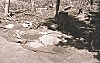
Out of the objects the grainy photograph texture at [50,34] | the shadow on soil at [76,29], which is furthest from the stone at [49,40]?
the shadow on soil at [76,29]

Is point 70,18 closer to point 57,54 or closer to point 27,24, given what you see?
point 27,24

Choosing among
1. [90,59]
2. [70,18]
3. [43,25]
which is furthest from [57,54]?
[70,18]

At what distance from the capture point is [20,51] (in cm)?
1008

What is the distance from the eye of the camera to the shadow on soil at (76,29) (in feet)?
36.8

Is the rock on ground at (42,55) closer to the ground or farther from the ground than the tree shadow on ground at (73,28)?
closer to the ground

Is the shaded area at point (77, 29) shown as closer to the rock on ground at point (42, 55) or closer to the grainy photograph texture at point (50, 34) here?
the grainy photograph texture at point (50, 34)

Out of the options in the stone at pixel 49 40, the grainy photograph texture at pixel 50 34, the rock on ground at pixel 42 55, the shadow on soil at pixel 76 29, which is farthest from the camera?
the shadow on soil at pixel 76 29

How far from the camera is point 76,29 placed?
13383 mm

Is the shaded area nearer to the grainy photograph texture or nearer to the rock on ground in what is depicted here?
the grainy photograph texture

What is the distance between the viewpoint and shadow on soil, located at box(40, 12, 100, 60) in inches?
442

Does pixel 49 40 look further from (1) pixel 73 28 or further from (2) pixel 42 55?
(1) pixel 73 28

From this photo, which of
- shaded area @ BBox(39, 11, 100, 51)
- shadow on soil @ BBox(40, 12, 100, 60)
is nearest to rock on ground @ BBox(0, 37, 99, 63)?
shadow on soil @ BBox(40, 12, 100, 60)

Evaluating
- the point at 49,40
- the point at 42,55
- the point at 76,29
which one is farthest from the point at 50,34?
the point at 42,55

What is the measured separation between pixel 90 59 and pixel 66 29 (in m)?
4.10
